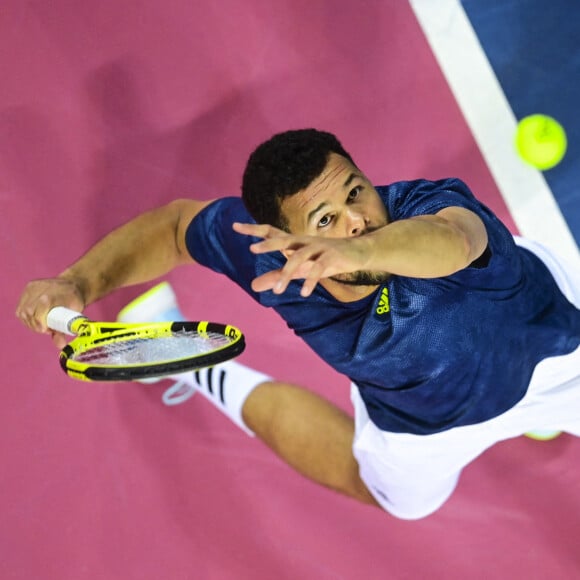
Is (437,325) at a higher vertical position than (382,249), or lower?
lower

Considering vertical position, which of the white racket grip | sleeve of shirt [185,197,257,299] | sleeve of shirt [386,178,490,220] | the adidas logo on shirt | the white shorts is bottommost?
the white shorts

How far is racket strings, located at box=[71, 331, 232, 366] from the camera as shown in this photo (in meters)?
1.78

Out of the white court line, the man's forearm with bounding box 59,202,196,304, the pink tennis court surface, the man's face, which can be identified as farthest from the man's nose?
the white court line

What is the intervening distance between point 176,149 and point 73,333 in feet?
4.30

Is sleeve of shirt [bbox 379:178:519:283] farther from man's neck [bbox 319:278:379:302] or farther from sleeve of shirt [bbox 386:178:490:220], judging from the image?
man's neck [bbox 319:278:379:302]

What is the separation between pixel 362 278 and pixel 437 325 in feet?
0.81

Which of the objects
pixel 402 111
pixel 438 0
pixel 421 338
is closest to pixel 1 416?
pixel 421 338

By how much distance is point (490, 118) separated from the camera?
305 cm

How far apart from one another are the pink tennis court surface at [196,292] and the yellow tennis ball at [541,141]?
17 centimetres

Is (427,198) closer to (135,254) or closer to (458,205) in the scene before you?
(458,205)

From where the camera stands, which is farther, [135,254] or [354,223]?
[135,254]

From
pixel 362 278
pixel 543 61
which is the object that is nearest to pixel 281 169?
pixel 362 278

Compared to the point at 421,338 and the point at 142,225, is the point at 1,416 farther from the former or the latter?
the point at 421,338

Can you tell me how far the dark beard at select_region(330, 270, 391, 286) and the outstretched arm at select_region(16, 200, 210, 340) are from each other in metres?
0.69
